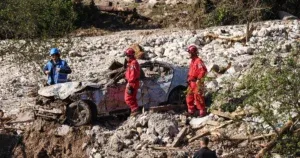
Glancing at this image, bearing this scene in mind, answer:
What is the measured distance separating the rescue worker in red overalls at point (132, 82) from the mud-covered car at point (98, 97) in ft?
1.62

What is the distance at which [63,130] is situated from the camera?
47.2ft

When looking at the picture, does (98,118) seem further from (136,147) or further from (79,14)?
(79,14)

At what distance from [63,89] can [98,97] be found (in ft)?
2.53

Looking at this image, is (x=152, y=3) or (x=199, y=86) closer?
(x=199, y=86)

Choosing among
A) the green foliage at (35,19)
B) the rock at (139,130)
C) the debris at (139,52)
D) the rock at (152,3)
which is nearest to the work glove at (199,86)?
the rock at (139,130)

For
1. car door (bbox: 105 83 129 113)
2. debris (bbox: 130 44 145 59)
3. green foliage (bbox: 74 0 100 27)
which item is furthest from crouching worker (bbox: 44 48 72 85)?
green foliage (bbox: 74 0 100 27)

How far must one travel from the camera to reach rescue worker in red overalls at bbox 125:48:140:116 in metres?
14.1

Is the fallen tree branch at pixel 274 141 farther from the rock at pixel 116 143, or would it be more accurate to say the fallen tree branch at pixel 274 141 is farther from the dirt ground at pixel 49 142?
the dirt ground at pixel 49 142

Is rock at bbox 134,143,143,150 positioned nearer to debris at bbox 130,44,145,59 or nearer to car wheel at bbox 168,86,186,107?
car wheel at bbox 168,86,186,107

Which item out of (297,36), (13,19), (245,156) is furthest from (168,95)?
(297,36)

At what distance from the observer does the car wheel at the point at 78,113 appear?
560 inches

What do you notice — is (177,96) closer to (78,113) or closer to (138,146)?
(78,113)

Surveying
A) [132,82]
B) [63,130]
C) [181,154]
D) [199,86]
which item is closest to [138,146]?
[181,154]

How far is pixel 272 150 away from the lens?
1144 centimetres
